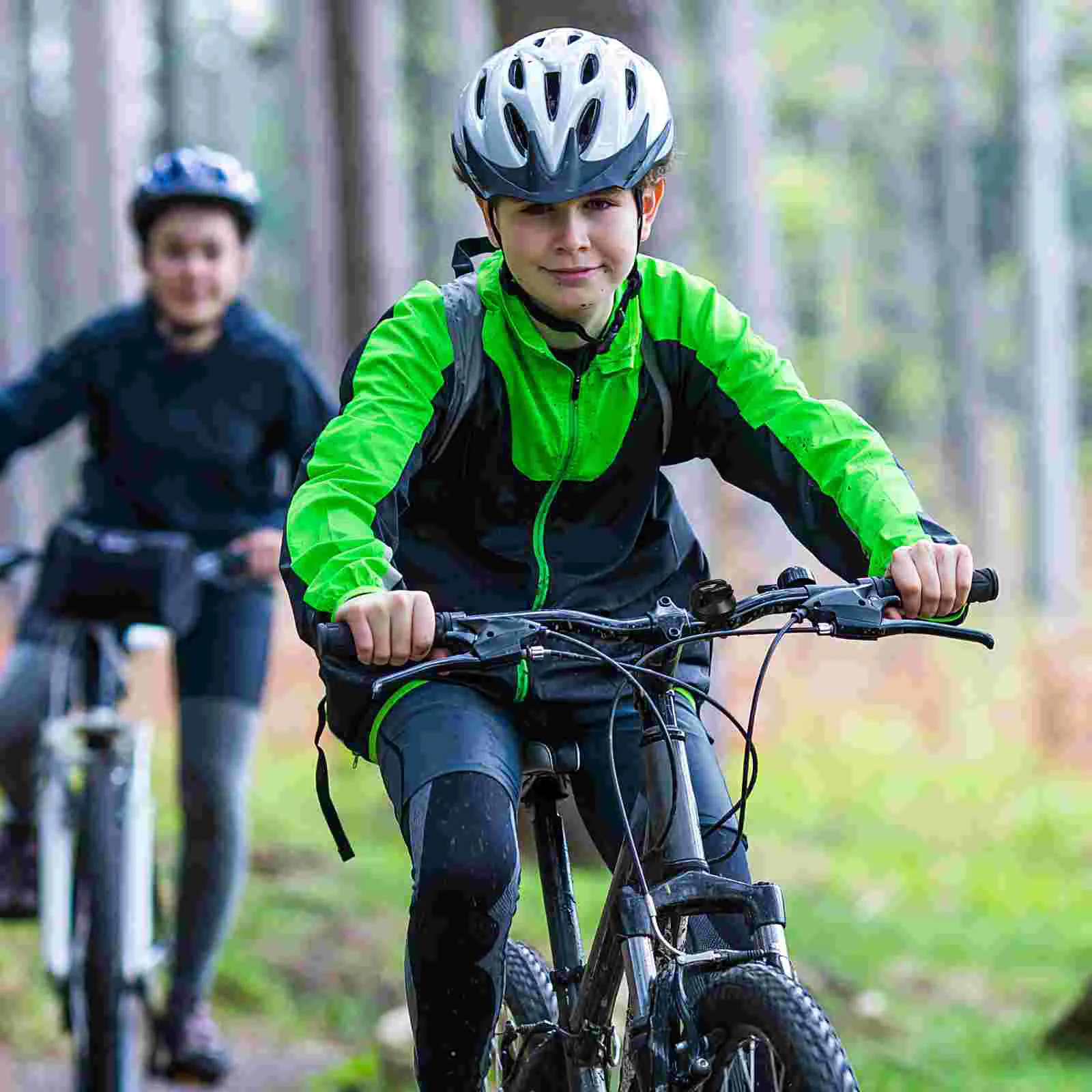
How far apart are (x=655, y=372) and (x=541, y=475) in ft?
0.92

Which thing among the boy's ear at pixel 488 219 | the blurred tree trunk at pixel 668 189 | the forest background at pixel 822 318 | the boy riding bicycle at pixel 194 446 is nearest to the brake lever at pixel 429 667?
the boy's ear at pixel 488 219

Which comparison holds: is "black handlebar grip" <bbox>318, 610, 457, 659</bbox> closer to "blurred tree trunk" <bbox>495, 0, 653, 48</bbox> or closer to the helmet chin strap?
the helmet chin strap

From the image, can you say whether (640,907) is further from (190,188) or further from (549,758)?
(190,188)

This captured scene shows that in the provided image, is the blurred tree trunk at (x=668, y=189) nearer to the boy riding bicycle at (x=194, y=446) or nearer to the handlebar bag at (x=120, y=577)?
the boy riding bicycle at (x=194, y=446)

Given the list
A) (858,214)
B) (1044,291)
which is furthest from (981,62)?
(858,214)

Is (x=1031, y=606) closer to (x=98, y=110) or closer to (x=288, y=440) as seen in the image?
(x=98, y=110)

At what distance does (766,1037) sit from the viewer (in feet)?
8.51

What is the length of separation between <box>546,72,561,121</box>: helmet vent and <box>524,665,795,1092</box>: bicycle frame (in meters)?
0.98

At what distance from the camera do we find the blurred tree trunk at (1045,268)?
22422 millimetres

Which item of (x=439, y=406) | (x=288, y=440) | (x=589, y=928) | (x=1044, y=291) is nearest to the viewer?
(x=439, y=406)

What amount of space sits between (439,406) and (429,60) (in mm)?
30866

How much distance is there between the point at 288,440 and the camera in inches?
231

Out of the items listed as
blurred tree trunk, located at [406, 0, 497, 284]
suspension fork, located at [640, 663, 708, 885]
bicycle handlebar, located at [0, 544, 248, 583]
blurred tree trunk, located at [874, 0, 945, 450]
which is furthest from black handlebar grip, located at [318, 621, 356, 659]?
blurred tree trunk, located at [874, 0, 945, 450]

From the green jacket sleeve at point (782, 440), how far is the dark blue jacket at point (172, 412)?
8.26 ft
